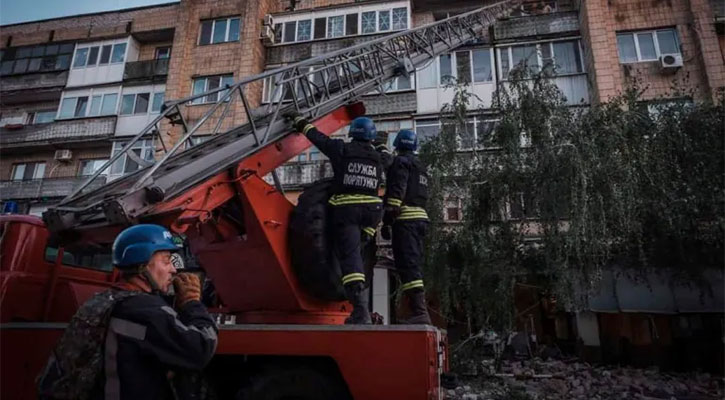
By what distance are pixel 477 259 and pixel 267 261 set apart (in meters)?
6.12

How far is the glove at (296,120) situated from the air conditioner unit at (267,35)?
13.9 metres

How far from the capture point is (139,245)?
2.13 m

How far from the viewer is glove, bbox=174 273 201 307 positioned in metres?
2.14

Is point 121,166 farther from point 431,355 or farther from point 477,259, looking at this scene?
point 431,355

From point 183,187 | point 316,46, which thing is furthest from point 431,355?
point 316,46

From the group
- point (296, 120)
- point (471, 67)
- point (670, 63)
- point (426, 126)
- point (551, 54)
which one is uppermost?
point (551, 54)

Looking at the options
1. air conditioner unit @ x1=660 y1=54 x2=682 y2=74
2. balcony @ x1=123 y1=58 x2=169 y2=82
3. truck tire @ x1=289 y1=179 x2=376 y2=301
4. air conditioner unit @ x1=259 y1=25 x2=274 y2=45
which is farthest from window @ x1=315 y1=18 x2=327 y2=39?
truck tire @ x1=289 y1=179 x2=376 y2=301

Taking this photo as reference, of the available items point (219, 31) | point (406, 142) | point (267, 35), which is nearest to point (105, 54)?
point (219, 31)

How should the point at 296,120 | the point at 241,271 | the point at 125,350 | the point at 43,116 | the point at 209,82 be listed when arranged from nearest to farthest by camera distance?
1. the point at 125,350
2. the point at 241,271
3. the point at 296,120
4. the point at 209,82
5. the point at 43,116

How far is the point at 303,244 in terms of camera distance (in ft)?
12.9

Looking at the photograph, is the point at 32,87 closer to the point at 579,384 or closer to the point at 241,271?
the point at 241,271

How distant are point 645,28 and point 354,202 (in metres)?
15.5

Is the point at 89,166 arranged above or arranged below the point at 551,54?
below

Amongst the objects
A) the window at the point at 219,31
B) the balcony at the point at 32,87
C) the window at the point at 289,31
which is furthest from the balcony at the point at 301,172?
the balcony at the point at 32,87
